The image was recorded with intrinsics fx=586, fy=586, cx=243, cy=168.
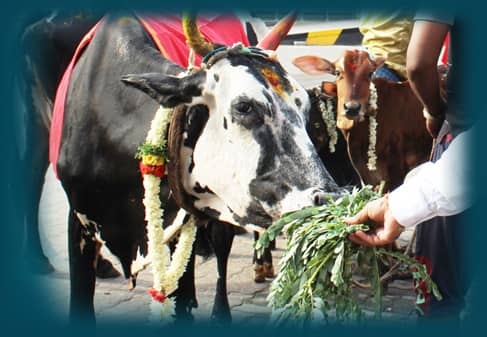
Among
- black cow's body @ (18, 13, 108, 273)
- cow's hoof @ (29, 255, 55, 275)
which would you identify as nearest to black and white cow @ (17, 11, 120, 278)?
black cow's body @ (18, 13, 108, 273)

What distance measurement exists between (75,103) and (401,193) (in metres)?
2.02

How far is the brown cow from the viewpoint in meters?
4.34

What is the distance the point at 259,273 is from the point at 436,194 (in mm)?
2878

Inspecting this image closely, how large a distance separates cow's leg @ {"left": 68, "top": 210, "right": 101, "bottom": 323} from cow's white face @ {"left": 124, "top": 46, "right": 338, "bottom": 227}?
96cm

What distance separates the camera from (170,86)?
8.80 ft

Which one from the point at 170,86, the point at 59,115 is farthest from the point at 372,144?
the point at 59,115

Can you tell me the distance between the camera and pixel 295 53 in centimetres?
727

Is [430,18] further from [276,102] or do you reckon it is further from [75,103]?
[75,103]

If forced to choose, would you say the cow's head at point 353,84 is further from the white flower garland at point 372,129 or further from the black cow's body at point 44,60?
the black cow's body at point 44,60

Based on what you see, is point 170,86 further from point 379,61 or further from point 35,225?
point 35,225

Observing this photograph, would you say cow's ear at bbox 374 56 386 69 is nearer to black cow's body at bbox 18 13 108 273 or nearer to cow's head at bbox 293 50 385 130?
cow's head at bbox 293 50 385 130

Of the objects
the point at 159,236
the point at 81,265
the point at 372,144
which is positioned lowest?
the point at 81,265

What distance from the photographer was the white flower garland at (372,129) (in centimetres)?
433

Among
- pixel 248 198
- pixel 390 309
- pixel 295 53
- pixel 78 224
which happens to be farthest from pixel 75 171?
pixel 295 53
